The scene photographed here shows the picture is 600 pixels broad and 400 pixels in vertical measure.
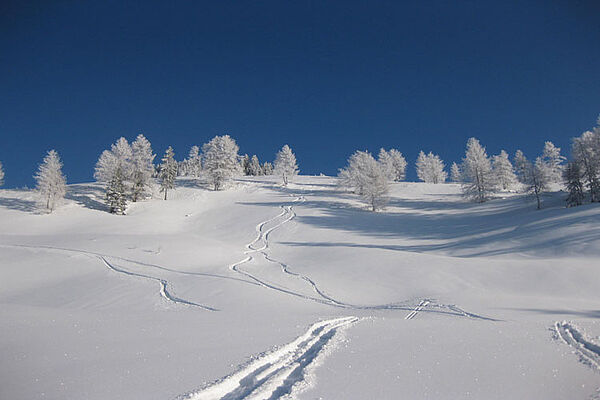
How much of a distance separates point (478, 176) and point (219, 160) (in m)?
45.0

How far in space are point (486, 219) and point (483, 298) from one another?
25393 mm

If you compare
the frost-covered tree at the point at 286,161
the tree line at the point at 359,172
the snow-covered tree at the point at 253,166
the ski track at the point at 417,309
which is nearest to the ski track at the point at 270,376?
the ski track at the point at 417,309

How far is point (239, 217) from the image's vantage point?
37.3 m

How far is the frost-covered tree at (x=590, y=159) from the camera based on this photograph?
30312 mm

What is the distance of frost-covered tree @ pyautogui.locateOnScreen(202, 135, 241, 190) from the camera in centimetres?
5350

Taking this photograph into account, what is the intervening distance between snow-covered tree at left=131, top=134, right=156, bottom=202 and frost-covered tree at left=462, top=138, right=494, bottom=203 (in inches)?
2076

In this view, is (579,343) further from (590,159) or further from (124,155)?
(124,155)

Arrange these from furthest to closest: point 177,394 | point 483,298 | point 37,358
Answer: point 483,298 → point 37,358 → point 177,394

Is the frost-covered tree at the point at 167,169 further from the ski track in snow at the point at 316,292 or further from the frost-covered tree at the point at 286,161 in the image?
the ski track in snow at the point at 316,292

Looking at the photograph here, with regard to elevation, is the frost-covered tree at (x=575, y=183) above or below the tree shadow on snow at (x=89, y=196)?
below

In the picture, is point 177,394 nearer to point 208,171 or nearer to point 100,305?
point 100,305

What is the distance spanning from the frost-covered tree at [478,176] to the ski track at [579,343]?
43.2 meters

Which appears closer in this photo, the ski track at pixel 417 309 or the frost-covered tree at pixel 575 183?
the ski track at pixel 417 309

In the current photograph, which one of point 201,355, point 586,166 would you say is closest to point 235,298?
point 201,355
